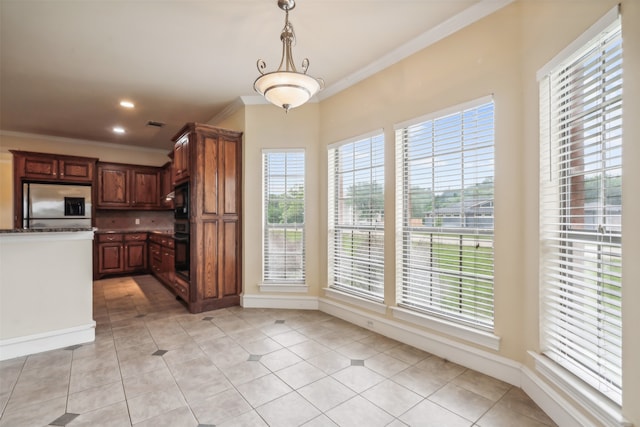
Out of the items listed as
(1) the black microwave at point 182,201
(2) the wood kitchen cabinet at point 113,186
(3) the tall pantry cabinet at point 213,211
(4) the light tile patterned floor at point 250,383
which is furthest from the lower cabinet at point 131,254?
(4) the light tile patterned floor at point 250,383

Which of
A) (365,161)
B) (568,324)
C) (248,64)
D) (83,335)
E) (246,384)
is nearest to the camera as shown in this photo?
(568,324)

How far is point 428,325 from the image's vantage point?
2783 mm

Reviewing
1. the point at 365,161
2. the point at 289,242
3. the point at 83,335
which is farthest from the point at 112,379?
the point at 365,161

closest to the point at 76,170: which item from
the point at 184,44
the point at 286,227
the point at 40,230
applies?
the point at 40,230

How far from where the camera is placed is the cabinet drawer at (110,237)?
19.5 ft

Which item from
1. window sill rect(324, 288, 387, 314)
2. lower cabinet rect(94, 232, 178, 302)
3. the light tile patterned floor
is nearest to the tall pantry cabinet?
the light tile patterned floor

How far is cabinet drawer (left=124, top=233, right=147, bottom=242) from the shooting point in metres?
6.21

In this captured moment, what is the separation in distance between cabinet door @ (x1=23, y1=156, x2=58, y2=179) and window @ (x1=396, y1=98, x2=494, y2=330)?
633cm

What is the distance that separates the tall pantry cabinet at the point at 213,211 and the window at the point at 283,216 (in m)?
0.43

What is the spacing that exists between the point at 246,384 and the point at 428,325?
1.69 meters

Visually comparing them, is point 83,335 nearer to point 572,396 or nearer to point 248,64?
point 248,64

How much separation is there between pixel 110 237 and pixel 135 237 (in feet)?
1.43

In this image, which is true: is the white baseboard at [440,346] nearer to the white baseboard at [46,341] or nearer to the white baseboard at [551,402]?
the white baseboard at [551,402]

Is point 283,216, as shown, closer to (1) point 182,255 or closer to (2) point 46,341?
(1) point 182,255
